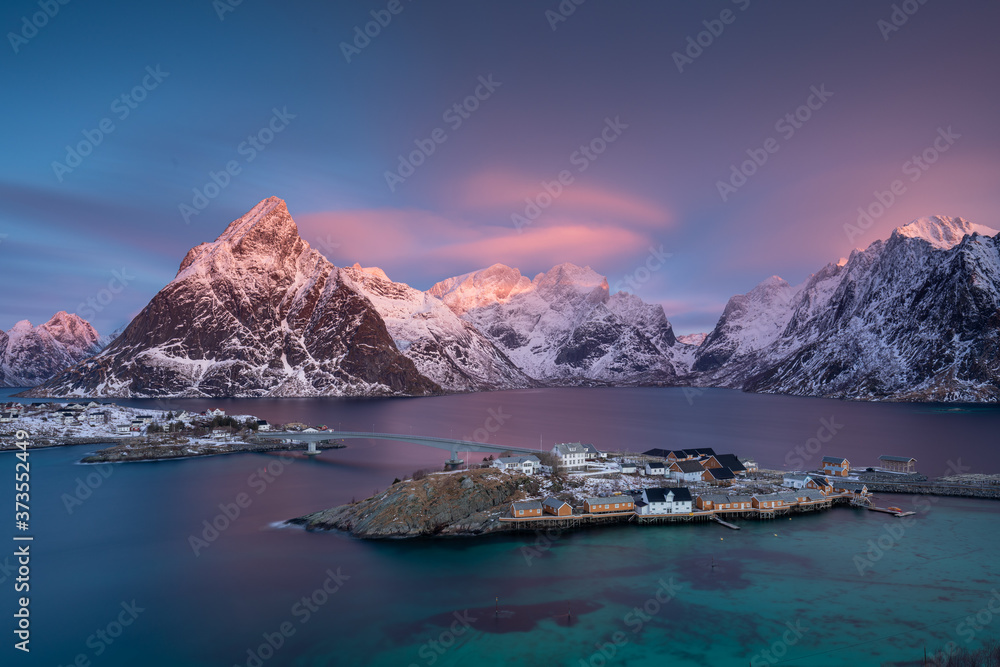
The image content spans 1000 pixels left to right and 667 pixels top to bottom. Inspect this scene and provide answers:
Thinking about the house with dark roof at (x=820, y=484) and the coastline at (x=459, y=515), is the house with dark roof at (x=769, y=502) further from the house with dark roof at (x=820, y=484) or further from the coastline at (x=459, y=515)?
the house with dark roof at (x=820, y=484)

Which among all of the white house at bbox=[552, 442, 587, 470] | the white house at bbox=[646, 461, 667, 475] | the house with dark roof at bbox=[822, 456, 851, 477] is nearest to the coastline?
the house with dark roof at bbox=[822, 456, 851, 477]

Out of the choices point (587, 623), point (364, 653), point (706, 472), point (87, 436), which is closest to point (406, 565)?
point (364, 653)

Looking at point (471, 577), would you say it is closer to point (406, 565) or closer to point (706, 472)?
point (406, 565)

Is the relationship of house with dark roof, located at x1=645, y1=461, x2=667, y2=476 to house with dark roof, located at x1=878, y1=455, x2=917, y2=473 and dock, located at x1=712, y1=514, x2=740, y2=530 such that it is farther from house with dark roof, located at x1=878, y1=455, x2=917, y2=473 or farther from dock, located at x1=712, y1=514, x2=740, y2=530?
house with dark roof, located at x1=878, y1=455, x2=917, y2=473

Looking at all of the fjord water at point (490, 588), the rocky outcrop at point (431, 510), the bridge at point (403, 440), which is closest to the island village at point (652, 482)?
the rocky outcrop at point (431, 510)

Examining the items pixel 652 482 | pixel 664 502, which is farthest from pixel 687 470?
pixel 664 502

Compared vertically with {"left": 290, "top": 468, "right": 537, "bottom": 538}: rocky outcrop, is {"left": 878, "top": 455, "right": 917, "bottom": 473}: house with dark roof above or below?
above
